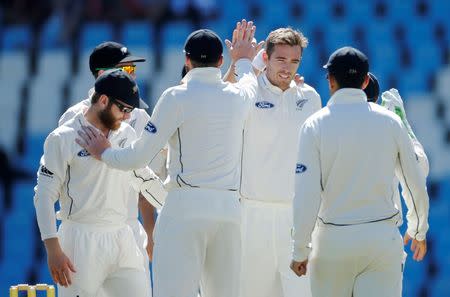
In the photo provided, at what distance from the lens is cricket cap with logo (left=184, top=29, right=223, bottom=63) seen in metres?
5.21

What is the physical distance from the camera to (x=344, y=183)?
4863 millimetres

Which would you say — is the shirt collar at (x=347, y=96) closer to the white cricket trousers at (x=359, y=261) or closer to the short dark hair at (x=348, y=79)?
the short dark hair at (x=348, y=79)

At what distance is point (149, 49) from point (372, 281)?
6.15 m

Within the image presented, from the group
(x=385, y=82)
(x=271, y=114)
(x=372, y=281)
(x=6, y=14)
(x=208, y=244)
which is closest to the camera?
(x=372, y=281)

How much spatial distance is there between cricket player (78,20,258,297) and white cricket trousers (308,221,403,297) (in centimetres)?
49

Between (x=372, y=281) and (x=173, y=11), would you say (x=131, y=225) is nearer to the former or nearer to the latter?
(x=372, y=281)

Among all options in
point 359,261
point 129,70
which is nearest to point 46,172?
point 129,70

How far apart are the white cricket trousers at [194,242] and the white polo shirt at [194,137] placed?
6 centimetres

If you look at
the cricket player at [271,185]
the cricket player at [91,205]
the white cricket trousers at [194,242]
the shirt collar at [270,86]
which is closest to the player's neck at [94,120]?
the cricket player at [91,205]

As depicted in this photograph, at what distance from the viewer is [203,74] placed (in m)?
5.23

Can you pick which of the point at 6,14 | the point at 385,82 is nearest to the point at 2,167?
the point at 6,14

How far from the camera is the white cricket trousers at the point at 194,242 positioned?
5.11 metres

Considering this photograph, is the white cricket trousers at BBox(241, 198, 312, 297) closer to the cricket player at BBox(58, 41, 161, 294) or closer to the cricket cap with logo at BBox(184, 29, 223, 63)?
the cricket player at BBox(58, 41, 161, 294)

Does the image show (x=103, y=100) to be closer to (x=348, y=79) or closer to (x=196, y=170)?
(x=196, y=170)
